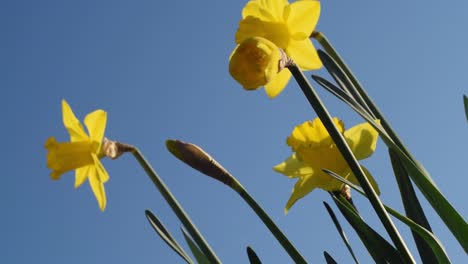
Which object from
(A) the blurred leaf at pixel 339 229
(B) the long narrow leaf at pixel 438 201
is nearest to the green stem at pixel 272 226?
(A) the blurred leaf at pixel 339 229

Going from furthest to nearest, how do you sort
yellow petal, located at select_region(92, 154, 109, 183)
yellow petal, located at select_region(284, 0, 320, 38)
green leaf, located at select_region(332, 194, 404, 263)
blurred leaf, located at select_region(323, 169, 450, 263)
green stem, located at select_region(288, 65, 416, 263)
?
yellow petal, located at select_region(92, 154, 109, 183) → yellow petal, located at select_region(284, 0, 320, 38) → green leaf, located at select_region(332, 194, 404, 263) → blurred leaf, located at select_region(323, 169, 450, 263) → green stem, located at select_region(288, 65, 416, 263)

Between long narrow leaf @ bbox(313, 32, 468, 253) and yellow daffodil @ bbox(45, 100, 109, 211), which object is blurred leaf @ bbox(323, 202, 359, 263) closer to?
long narrow leaf @ bbox(313, 32, 468, 253)

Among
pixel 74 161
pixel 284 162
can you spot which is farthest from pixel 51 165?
pixel 284 162

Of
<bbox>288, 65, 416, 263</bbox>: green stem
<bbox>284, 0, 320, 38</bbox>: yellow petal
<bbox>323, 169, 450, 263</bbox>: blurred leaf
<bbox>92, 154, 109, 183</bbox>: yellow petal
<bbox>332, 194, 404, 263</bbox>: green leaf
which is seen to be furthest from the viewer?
<bbox>92, 154, 109, 183</bbox>: yellow petal

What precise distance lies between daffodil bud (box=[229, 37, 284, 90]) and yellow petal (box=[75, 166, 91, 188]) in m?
0.77

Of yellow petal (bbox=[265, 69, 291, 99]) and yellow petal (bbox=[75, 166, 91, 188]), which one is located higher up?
yellow petal (bbox=[75, 166, 91, 188])

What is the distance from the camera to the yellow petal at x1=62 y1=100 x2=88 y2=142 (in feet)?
5.90

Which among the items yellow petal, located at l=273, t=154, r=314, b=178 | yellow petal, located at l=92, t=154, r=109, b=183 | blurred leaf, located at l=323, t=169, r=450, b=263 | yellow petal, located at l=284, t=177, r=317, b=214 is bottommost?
blurred leaf, located at l=323, t=169, r=450, b=263

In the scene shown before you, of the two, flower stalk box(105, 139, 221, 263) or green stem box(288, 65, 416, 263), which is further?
flower stalk box(105, 139, 221, 263)

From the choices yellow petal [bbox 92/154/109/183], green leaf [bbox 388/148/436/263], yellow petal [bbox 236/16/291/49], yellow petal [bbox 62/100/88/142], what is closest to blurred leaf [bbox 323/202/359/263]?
green leaf [bbox 388/148/436/263]

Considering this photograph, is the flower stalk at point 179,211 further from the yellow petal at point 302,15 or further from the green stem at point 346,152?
the yellow petal at point 302,15

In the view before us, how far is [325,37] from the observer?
5.75 ft

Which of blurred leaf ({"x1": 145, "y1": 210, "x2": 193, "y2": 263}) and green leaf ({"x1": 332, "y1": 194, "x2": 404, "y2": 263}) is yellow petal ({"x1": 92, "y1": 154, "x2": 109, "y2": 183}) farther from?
green leaf ({"x1": 332, "y1": 194, "x2": 404, "y2": 263})

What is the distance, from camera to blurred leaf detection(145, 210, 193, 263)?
1709 mm
